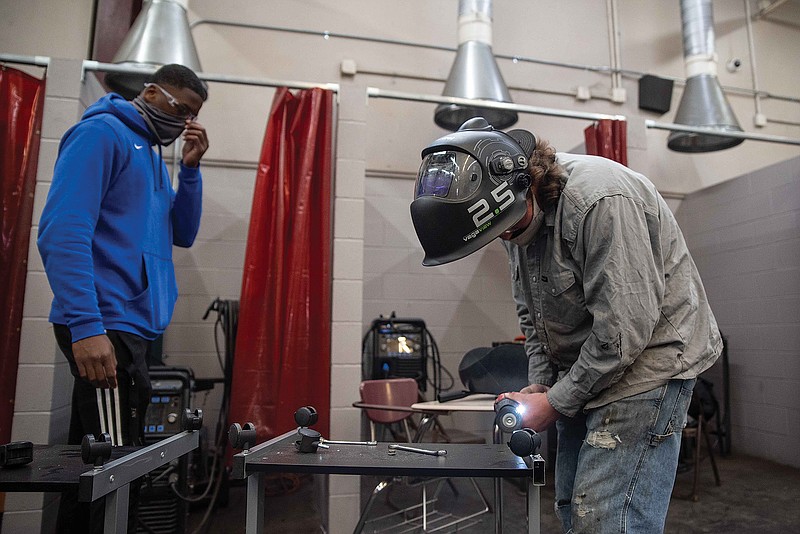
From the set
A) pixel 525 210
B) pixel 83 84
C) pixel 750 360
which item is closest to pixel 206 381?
pixel 83 84

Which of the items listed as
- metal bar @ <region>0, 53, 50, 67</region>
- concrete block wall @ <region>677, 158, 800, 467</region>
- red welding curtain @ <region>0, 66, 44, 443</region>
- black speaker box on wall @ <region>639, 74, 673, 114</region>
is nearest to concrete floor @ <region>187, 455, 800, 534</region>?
concrete block wall @ <region>677, 158, 800, 467</region>

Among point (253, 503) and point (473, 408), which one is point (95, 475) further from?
point (473, 408)

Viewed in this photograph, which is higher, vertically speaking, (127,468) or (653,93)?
(653,93)

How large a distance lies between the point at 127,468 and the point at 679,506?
2.75 m

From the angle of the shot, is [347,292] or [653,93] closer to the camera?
[347,292]

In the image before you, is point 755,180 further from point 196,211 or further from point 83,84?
point 83,84

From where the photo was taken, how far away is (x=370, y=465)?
99cm

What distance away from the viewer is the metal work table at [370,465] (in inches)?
37.7

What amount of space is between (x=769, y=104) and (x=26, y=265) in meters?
5.61

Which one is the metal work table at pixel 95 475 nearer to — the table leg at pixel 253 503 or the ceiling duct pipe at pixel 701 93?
the table leg at pixel 253 503

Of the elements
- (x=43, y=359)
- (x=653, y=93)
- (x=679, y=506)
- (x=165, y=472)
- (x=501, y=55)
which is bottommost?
(x=679, y=506)

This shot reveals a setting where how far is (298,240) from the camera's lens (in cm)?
247

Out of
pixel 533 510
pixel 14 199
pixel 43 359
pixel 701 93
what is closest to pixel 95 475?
pixel 533 510

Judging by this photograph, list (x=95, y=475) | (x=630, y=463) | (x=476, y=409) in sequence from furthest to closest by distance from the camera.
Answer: (x=476, y=409), (x=630, y=463), (x=95, y=475)
